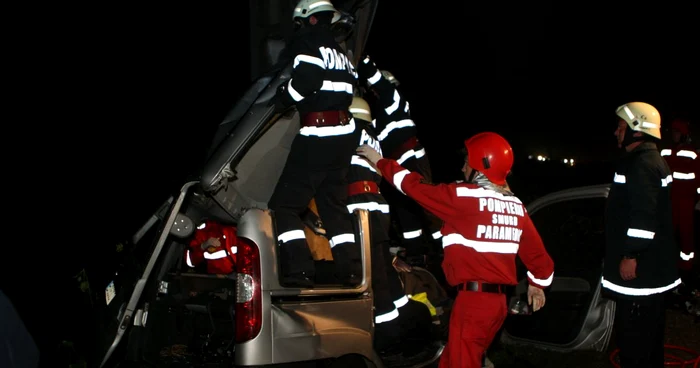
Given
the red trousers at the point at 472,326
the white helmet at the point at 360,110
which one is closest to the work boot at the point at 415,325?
the red trousers at the point at 472,326

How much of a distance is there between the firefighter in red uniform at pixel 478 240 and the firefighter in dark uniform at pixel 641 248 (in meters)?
0.90

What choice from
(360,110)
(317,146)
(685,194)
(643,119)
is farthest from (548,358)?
(685,194)

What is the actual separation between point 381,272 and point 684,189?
Result: 5777 millimetres

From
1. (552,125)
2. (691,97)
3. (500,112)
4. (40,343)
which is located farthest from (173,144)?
(691,97)

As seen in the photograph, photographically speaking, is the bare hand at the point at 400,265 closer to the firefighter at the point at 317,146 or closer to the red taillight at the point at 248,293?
the firefighter at the point at 317,146

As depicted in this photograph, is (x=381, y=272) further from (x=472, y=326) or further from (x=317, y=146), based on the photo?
(x=317, y=146)

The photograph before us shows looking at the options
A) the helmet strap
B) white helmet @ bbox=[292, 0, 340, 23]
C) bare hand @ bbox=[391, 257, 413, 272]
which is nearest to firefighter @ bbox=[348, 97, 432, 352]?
bare hand @ bbox=[391, 257, 413, 272]

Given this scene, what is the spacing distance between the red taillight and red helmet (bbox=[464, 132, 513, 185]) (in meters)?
1.57

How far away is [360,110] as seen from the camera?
562 cm

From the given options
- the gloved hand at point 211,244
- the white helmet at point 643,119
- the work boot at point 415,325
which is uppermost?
the white helmet at point 643,119

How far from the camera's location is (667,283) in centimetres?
454

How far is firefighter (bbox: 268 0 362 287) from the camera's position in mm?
3879

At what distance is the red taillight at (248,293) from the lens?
326 cm

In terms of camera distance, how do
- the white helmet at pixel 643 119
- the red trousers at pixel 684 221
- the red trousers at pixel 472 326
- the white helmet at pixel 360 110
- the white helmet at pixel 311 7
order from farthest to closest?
the red trousers at pixel 684 221, the white helmet at pixel 360 110, the white helmet at pixel 643 119, the white helmet at pixel 311 7, the red trousers at pixel 472 326
